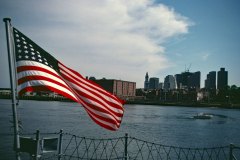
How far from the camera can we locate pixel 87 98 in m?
9.39

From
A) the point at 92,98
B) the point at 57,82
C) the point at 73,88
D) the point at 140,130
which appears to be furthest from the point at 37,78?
the point at 140,130

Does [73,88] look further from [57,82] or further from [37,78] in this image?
[37,78]

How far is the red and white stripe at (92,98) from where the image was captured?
9266mm

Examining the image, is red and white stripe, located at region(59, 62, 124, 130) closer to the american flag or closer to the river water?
the american flag

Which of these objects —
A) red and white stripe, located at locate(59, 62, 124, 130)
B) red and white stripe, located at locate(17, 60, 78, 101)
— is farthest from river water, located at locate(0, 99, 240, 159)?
red and white stripe, located at locate(17, 60, 78, 101)

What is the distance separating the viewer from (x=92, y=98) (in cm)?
944

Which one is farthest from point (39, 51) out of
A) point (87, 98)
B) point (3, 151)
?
point (3, 151)

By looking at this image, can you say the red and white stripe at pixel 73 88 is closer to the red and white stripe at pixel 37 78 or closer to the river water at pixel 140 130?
the red and white stripe at pixel 37 78

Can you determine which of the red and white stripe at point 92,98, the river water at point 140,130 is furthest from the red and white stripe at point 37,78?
the river water at point 140,130

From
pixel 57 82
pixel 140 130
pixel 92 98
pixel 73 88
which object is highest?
pixel 57 82

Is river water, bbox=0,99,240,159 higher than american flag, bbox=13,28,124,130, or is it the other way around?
american flag, bbox=13,28,124,130

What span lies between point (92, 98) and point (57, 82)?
4.56ft

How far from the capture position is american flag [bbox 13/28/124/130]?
815 centimetres

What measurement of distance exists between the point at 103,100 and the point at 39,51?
8.69 ft
